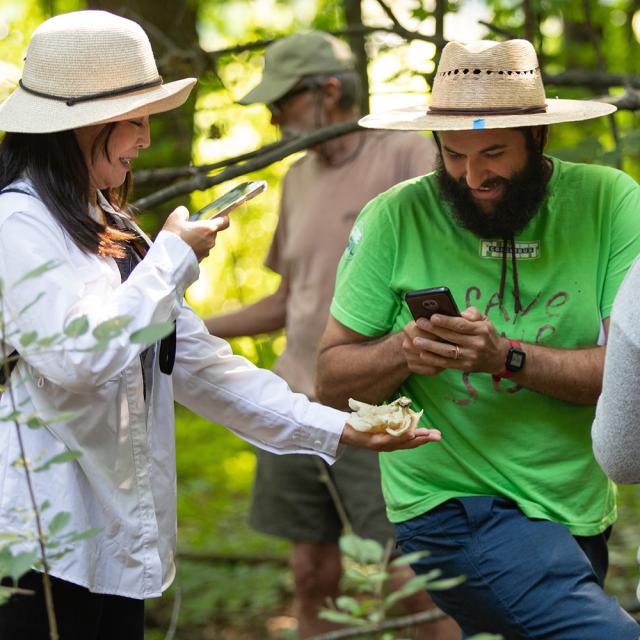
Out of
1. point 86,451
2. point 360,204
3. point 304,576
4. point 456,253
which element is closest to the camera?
point 86,451

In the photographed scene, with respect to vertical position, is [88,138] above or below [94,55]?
below

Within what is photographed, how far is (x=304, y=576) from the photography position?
502cm

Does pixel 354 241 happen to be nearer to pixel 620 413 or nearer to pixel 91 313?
pixel 91 313

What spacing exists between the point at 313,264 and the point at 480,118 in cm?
173

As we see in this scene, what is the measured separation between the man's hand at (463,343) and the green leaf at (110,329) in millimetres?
1012

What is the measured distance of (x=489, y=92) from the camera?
3051mm

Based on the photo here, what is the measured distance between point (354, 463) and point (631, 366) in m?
2.92

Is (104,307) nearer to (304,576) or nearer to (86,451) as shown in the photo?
(86,451)

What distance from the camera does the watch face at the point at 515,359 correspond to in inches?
112

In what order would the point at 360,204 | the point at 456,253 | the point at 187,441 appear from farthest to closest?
the point at 187,441
the point at 360,204
the point at 456,253

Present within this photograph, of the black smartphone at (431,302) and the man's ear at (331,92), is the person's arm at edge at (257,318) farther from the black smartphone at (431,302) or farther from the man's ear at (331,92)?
the black smartphone at (431,302)

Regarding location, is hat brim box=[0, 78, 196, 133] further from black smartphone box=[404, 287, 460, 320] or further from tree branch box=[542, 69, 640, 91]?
tree branch box=[542, 69, 640, 91]

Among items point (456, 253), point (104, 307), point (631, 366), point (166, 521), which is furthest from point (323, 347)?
point (631, 366)

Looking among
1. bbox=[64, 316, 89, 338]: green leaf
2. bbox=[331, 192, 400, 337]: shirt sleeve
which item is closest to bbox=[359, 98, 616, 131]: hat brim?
bbox=[331, 192, 400, 337]: shirt sleeve
